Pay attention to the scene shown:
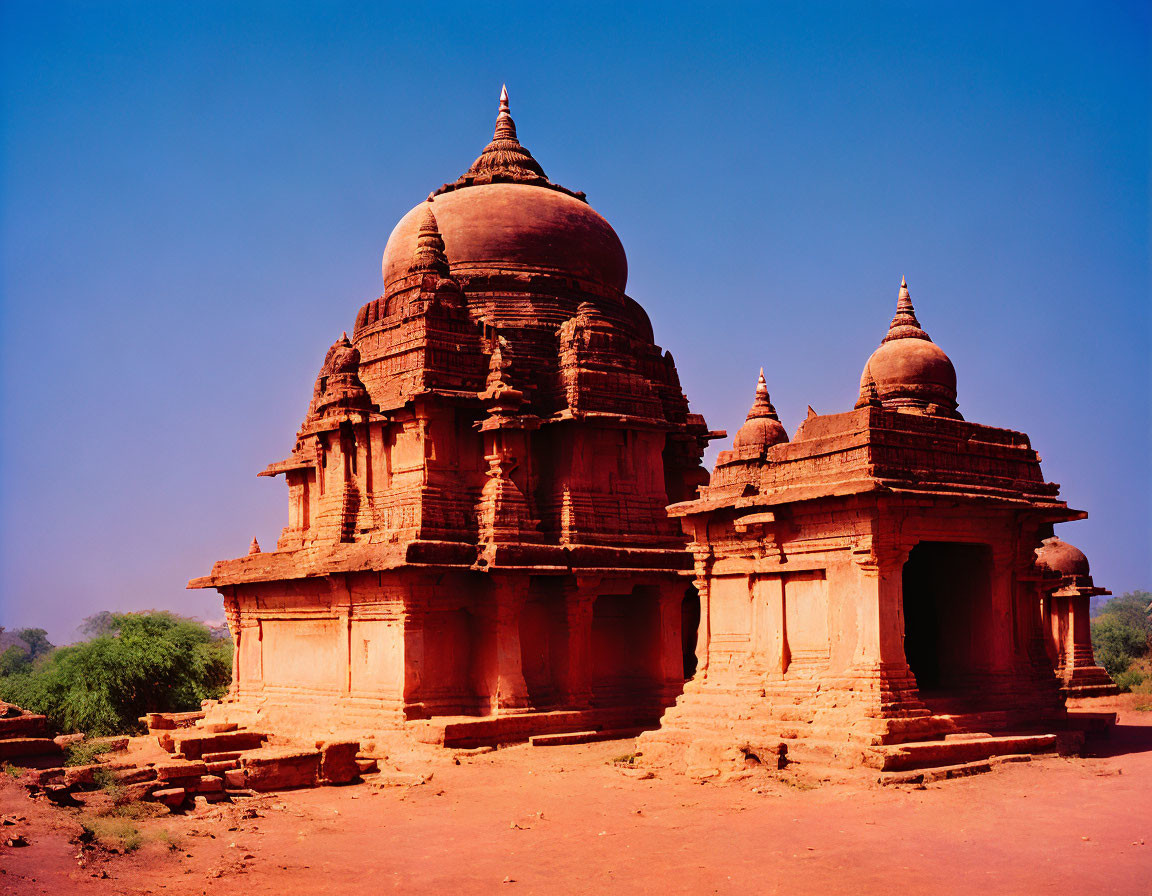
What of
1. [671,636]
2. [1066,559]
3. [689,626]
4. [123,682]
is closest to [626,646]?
[671,636]

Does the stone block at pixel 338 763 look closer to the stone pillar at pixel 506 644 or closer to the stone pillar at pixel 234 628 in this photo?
the stone pillar at pixel 506 644

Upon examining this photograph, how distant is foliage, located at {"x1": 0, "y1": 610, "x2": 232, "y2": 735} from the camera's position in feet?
85.4

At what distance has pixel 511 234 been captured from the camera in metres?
23.5

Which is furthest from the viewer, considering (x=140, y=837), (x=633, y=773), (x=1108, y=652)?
(x=1108, y=652)

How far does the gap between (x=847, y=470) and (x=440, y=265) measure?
954 cm

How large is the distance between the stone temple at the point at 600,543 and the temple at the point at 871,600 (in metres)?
0.04

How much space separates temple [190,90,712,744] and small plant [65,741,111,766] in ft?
14.4

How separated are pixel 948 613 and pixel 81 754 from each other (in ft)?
41.9

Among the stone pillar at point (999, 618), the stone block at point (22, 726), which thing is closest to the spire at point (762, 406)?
the stone pillar at point (999, 618)

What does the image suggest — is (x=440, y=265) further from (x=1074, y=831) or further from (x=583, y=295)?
(x=1074, y=831)

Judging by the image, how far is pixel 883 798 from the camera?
12695 millimetres

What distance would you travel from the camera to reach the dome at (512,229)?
23.4 metres

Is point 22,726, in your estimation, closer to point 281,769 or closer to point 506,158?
point 281,769

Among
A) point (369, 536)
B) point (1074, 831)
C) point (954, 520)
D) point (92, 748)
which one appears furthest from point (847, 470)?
point (92, 748)
